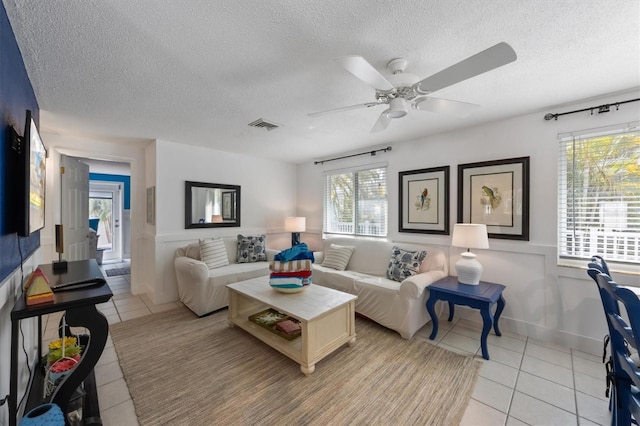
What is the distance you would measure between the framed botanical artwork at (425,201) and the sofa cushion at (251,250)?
7.14 feet

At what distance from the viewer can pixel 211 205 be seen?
409cm

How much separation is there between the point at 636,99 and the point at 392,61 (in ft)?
7.24

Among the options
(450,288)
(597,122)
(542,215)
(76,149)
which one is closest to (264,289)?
(450,288)

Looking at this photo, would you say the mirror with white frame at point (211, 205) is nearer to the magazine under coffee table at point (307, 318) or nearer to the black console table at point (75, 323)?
the magazine under coffee table at point (307, 318)

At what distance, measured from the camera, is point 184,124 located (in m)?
2.92

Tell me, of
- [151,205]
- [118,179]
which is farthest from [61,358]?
[118,179]

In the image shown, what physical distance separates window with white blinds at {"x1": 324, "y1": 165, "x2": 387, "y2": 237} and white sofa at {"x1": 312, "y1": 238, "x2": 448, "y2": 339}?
421 mm

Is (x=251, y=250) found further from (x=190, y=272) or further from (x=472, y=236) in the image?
(x=472, y=236)

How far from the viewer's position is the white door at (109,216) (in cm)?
670

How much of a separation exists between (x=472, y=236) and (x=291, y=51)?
2334 millimetres

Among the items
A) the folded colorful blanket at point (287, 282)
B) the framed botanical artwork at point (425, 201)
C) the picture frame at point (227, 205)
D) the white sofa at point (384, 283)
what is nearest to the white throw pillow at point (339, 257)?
the white sofa at point (384, 283)

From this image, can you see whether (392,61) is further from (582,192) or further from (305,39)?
(582,192)

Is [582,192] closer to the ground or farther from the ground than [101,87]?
closer to the ground

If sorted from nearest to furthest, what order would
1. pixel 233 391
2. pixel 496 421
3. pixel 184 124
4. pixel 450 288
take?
pixel 496 421 < pixel 233 391 < pixel 450 288 < pixel 184 124
